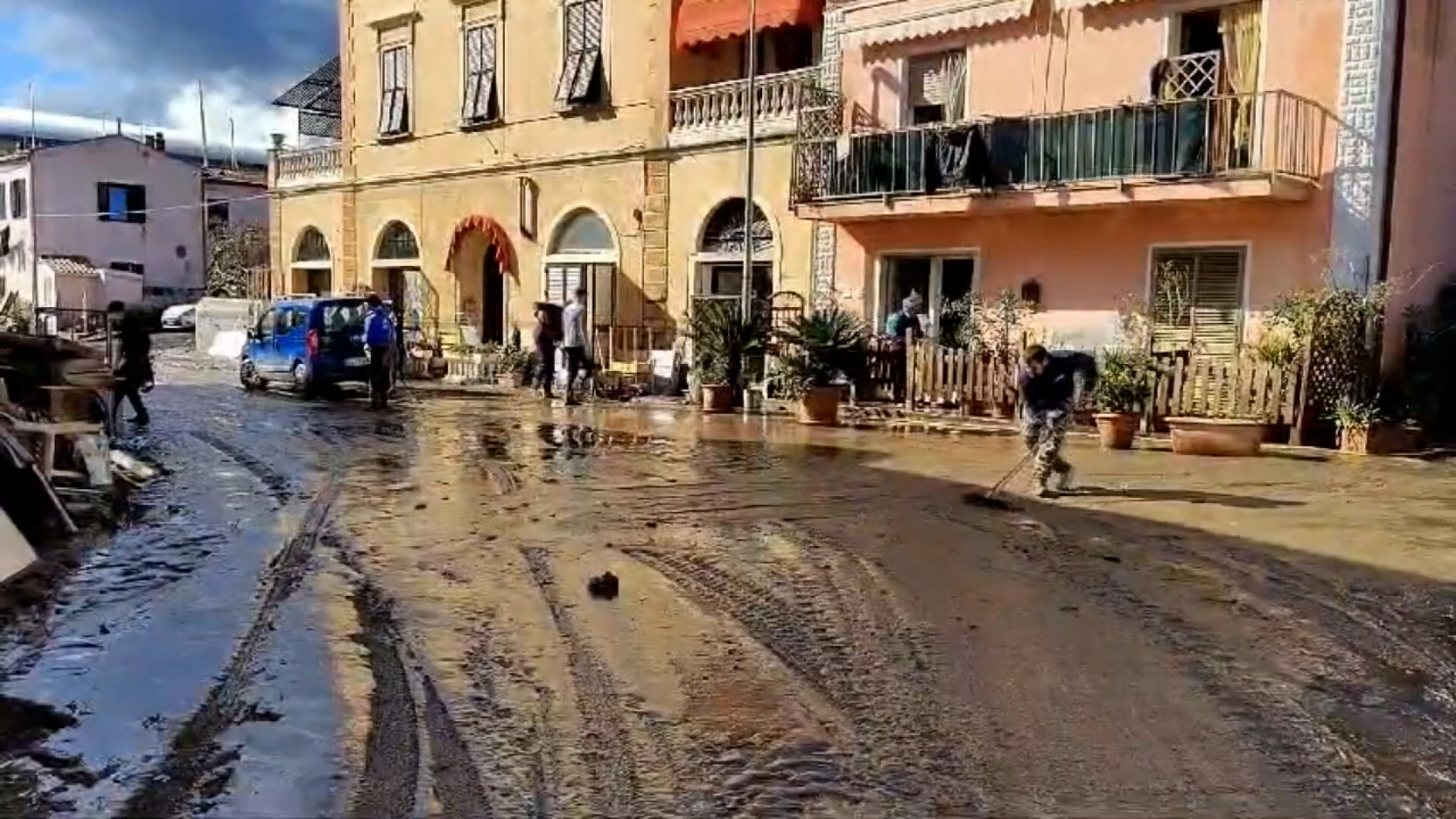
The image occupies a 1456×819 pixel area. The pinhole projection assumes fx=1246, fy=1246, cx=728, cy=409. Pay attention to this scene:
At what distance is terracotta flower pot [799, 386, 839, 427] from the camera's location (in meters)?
17.0

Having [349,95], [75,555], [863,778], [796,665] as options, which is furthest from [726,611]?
[349,95]

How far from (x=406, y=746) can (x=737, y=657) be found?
5.66ft

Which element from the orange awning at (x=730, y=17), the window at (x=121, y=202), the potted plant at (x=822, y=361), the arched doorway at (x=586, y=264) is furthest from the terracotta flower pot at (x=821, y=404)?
the window at (x=121, y=202)

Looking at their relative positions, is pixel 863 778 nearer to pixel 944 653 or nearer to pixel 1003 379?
pixel 944 653

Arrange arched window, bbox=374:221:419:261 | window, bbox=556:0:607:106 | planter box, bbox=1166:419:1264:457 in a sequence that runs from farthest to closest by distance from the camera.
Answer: arched window, bbox=374:221:419:261
window, bbox=556:0:607:106
planter box, bbox=1166:419:1264:457

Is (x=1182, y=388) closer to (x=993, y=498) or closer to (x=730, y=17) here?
(x=993, y=498)

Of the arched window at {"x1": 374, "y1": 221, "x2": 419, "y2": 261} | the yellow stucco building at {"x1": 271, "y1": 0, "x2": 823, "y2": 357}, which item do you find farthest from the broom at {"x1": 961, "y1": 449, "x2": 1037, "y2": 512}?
the arched window at {"x1": 374, "y1": 221, "x2": 419, "y2": 261}

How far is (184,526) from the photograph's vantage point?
9.05 m

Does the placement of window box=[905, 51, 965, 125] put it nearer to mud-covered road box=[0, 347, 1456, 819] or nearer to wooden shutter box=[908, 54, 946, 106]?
wooden shutter box=[908, 54, 946, 106]

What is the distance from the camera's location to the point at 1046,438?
10.7m

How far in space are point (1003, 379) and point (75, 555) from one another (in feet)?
39.7

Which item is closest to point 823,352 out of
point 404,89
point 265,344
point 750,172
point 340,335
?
point 750,172

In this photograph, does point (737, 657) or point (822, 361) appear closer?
point (737, 657)

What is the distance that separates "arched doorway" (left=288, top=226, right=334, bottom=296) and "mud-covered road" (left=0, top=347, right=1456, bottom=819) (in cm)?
2205
